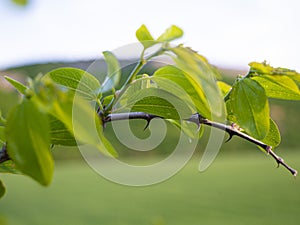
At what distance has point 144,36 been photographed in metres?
0.20

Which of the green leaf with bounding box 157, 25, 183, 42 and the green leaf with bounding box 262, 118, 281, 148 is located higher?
the green leaf with bounding box 157, 25, 183, 42

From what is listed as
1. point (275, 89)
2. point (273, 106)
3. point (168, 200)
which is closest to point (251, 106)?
point (275, 89)

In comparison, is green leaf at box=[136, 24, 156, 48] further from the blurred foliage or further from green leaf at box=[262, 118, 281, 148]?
the blurred foliage

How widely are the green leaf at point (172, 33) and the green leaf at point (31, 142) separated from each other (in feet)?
0.25

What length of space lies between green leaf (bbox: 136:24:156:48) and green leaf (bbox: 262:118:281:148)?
0.10 metres

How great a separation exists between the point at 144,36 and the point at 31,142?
3.2 inches

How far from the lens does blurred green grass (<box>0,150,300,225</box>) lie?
4184 mm

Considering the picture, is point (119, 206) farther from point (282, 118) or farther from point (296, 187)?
point (282, 118)

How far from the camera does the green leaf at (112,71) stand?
20 cm

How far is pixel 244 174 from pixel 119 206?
2.48m

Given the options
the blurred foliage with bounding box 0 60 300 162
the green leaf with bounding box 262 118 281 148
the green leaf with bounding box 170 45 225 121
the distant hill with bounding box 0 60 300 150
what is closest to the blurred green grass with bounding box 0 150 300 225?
the blurred foliage with bounding box 0 60 300 162

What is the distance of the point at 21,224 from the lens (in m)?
3.92

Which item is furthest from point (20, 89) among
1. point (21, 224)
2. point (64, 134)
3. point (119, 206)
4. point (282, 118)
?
point (282, 118)

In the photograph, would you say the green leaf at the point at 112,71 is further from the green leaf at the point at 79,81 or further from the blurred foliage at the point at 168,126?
the blurred foliage at the point at 168,126
